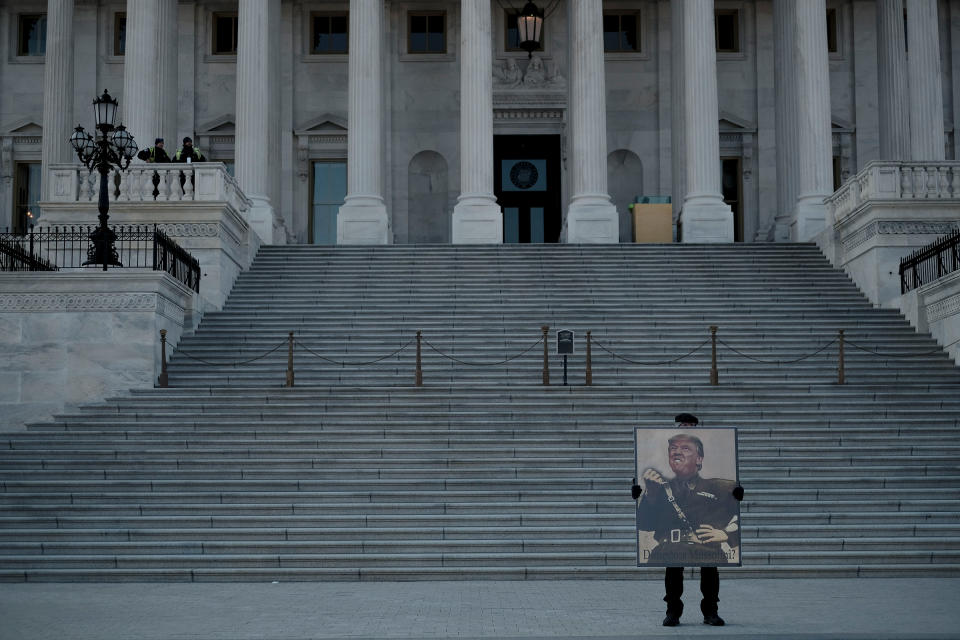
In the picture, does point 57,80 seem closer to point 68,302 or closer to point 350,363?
point 68,302

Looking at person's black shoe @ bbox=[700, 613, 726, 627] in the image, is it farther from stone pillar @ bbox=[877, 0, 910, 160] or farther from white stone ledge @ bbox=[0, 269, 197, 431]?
stone pillar @ bbox=[877, 0, 910, 160]

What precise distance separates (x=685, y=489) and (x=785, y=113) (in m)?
27.6

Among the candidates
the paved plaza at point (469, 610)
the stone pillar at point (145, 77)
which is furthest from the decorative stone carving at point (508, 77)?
the paved plaza at point (469, 610)

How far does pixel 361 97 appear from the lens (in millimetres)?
35500

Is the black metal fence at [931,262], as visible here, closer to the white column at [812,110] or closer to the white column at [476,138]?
the white column at [812,110]

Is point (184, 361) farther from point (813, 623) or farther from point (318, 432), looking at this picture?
point (813, 623)

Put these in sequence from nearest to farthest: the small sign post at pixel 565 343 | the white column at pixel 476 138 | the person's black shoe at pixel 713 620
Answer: the person's black shoe at pixel 713 620
the small sign post at pixel 565 343
the white column at pixel 476 138

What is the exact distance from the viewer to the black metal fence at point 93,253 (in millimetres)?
25062

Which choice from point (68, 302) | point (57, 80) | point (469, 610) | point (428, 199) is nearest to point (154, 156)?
point (68, 302)

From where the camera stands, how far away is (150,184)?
1147 inches

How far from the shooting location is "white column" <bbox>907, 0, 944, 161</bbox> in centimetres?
3672

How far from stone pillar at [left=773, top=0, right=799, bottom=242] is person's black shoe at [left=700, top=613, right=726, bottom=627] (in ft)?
84.6

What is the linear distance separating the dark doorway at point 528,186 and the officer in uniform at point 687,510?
98.0ft

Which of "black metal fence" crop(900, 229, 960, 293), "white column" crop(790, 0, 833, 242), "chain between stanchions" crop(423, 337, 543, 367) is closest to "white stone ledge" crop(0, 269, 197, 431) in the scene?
"chain between stanchions" crop(423, 337, 543, 367)
